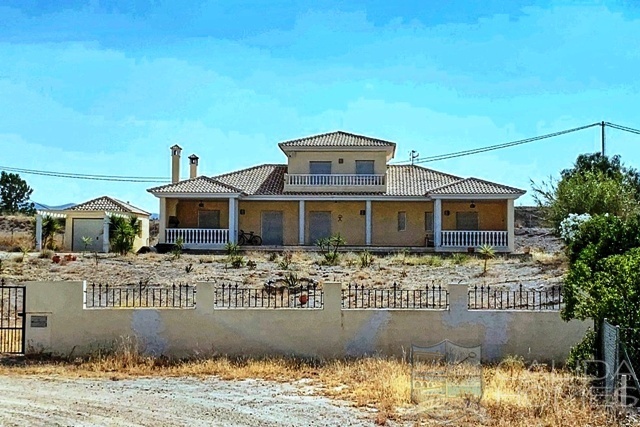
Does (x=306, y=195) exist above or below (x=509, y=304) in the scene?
above

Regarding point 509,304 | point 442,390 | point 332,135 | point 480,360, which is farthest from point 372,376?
point 332,135

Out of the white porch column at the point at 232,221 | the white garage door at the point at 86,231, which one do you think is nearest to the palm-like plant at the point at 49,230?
the white garage door at the point at 86,231

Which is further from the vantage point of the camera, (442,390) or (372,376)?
(372,376)

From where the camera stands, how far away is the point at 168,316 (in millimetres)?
12133

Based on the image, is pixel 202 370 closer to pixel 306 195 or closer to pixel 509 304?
pixel 509 304

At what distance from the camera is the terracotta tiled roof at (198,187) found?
28844 millimetres

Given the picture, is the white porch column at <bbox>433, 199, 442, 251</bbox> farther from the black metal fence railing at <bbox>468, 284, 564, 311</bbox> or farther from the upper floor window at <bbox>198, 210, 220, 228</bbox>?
the black metal fence railing at <bbox>468, 284, 564, 311</bbox>

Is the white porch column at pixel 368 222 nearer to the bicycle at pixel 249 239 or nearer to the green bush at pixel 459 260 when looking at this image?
the bicycle at pixel 249 239

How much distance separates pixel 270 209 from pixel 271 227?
36.8 inches

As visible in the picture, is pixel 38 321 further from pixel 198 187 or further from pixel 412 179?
pixel 412 179

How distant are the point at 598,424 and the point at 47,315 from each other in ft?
33.2

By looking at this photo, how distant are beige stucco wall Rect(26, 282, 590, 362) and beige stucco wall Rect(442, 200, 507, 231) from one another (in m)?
18.2

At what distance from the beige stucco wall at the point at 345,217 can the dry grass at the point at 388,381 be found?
18527mm

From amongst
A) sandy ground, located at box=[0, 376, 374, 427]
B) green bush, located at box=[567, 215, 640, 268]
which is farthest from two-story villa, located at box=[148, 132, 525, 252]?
sandy ground, located at box=[0, 376, 374, 427]
